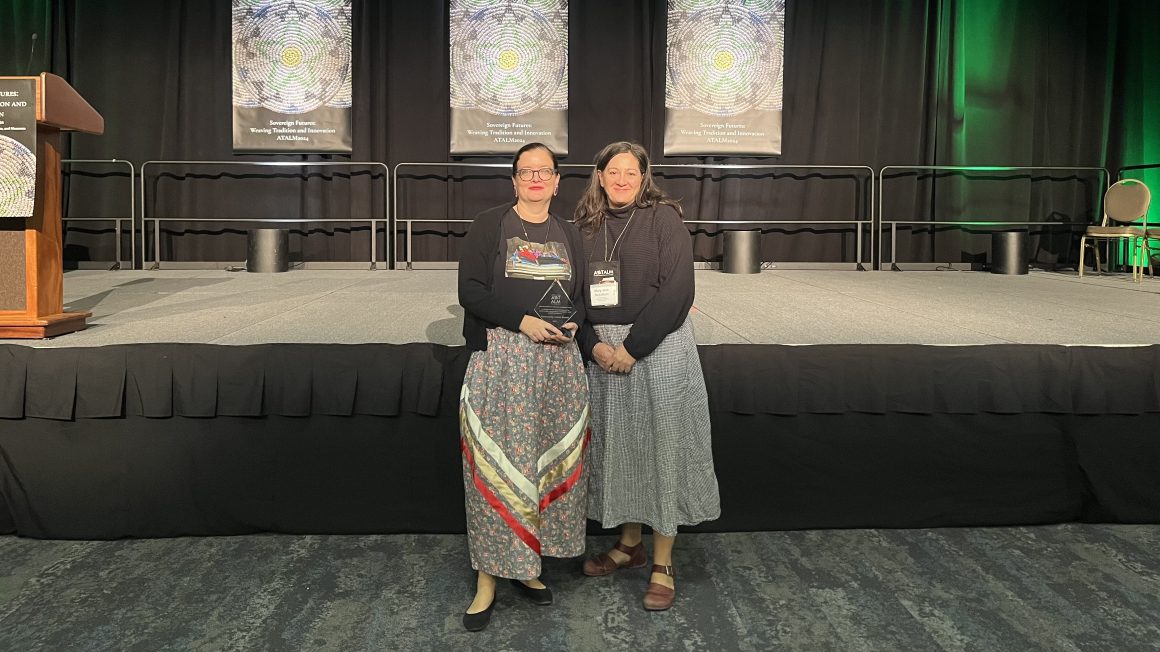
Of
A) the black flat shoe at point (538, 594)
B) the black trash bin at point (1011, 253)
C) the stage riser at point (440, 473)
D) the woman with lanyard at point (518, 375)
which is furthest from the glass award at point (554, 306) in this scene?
the black trash bin at point (1011, 253)

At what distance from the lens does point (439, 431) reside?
2592mm

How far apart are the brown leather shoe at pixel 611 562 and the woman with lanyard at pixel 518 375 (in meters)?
0.28

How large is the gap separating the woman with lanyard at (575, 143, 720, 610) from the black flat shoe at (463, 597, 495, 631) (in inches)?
14.1

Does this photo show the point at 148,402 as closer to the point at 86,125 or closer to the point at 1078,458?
the point at 86,125

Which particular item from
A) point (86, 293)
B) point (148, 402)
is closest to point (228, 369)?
point (148, 402)

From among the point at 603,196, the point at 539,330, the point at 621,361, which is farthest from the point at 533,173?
the point at 621,361

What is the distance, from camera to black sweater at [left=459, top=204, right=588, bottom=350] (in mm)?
1957

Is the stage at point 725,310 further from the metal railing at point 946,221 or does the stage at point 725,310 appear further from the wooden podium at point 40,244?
the metal railing at point 946,221

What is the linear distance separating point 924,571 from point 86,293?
156 inches

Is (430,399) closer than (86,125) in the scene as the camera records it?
Yes

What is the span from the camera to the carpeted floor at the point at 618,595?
1885mm

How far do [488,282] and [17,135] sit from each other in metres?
1.61

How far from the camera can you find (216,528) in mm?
2543

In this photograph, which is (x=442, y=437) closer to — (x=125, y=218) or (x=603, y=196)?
(x=603, y=196)
